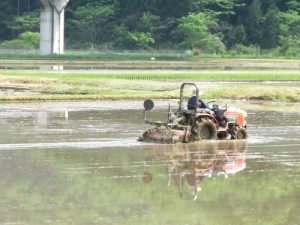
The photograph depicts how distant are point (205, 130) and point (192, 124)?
51cm

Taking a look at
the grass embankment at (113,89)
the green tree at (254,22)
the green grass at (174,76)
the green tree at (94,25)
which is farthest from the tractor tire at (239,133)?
the green tree at (94,25)

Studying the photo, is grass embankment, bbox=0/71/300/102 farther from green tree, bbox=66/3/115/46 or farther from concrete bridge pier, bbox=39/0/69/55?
green tree, bbox=66/3/115/46

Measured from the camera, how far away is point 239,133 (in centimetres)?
2064

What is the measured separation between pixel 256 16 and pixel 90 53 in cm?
1783

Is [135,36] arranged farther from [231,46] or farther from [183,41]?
[231,46]

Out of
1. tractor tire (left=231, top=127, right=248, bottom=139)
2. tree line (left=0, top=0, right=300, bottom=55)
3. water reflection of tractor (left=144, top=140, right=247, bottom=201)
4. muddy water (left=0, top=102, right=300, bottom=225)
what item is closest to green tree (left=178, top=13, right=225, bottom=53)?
tree line (left=0, top=0, right=300, bottom=55)

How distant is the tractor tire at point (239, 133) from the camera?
67.4 ft

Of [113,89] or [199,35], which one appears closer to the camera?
[113,89]

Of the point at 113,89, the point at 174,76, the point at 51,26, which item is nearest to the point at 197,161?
the point at 113,89

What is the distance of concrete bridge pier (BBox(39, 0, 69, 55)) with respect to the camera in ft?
236

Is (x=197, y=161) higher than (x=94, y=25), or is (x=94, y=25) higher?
(x=94, y=25)

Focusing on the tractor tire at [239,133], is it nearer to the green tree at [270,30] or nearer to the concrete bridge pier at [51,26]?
the concrete bridge pier at [51,26]

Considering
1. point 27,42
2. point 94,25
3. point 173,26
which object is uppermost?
point 173,26

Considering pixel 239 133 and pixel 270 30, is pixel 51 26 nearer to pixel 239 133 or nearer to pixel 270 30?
pixel 270 30
